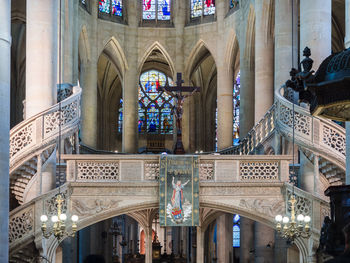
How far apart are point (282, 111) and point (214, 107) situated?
1734 cm

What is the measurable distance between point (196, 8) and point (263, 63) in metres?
8.62

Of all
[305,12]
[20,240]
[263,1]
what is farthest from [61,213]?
[263,1]

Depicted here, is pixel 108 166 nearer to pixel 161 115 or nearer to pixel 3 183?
pixel 3 183

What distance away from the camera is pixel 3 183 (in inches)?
625

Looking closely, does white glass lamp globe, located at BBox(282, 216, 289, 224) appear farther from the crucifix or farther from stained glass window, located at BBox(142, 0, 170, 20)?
stained glass window, located at BBox(142, 0, 170, 20)

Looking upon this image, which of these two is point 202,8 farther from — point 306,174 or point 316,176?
point 316,176

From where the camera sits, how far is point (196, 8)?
34.1 meters

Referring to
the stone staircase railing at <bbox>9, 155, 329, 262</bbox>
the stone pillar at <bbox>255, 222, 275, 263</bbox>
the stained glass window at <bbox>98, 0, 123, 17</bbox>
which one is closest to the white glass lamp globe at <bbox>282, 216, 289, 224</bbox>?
the stone staircase railing at <bbox>9, 155, 329, 262</bbox>

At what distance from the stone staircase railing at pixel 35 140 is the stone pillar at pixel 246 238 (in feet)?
29.3

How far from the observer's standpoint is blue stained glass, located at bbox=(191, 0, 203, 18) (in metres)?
34.0

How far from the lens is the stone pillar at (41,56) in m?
20.6

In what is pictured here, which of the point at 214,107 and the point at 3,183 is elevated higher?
the point at 214,107

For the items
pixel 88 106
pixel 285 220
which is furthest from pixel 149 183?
pixel 88 106

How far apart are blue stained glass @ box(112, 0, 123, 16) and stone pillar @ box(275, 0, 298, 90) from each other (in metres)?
10.9
